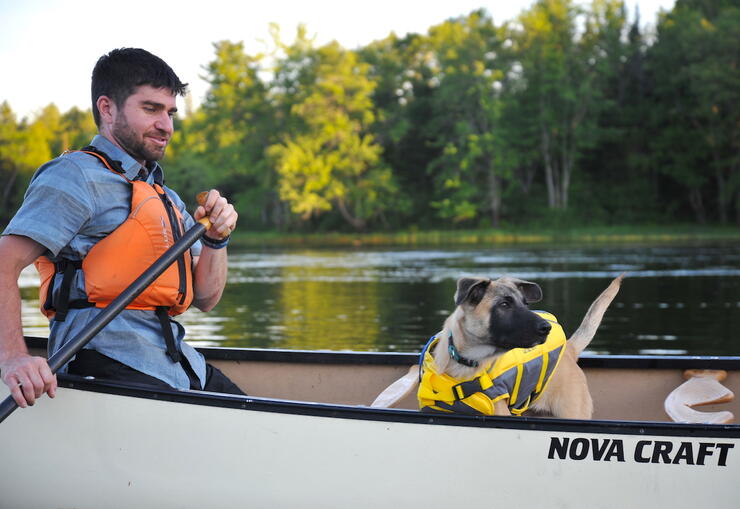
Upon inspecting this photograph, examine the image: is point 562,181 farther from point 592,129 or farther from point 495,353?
point 495,353

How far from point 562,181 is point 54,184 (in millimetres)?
39766

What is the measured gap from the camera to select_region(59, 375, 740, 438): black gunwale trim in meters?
3.22

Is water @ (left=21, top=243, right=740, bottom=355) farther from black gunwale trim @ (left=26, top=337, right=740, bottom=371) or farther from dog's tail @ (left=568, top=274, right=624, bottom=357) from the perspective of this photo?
dog's tail @ (left=568, top=274, right=624, bottom=357)

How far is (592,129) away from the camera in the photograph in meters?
39.3

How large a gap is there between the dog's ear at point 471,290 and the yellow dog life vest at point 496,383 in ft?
0.96

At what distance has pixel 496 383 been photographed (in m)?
3.71

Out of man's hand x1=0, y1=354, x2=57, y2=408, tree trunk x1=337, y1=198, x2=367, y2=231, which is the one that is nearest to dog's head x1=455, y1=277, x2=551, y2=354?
man's hand x1=0, y1=354, x2=57, y2=408

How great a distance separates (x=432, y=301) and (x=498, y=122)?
93.6 ft

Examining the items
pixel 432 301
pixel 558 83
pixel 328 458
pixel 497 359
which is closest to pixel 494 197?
pixel 558 83

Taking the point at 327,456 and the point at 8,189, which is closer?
the point at 327,456

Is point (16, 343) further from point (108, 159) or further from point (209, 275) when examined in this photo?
point (209, 275)

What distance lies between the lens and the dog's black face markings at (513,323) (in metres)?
3.64

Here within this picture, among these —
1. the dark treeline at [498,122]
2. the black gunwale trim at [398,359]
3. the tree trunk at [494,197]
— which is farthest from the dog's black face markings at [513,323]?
the tree trunk at [494,197]

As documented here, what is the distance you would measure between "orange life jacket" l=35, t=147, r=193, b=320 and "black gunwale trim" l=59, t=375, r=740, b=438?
0.34m
